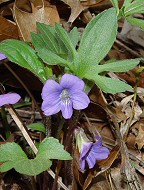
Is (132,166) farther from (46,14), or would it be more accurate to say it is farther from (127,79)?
(46,14)

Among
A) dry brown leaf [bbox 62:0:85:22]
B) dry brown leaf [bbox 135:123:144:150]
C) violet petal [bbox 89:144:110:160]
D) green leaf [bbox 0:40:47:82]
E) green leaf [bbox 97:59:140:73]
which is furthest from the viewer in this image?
dry brown leaf [bbox 62:0:85:22]

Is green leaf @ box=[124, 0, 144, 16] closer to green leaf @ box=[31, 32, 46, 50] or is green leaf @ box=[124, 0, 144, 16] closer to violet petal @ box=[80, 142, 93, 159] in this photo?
green leaf @ box=[31, 32, 46, 50]

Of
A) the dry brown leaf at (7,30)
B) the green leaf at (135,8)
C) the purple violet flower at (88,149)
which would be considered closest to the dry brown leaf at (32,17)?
the dry brown leaf at (7,30)

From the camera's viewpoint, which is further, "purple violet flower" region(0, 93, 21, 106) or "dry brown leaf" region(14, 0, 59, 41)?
"dry brown leaf" region(14, 0, 59, 41)

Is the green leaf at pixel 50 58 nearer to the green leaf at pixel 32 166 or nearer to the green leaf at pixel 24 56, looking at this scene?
the green leaf at pixel 24 56

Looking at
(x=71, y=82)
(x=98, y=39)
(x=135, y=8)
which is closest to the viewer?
(x=71, y=82)

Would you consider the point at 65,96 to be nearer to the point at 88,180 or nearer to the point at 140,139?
the point at 88,180

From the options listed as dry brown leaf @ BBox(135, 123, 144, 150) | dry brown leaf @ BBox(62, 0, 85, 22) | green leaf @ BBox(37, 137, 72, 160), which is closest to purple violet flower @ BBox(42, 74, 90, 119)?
green leaf @ BBox(37, 137, 72, 160)

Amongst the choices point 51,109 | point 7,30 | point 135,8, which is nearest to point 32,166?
point 51,109
